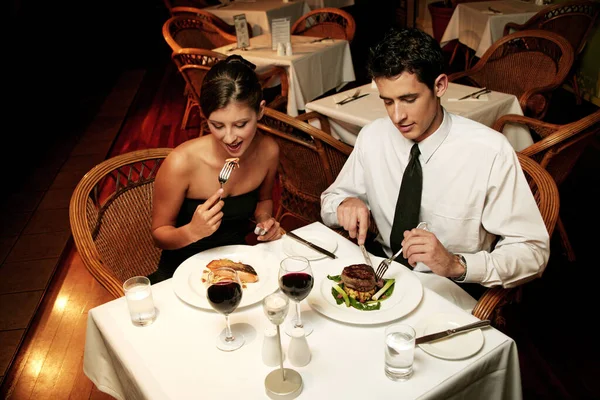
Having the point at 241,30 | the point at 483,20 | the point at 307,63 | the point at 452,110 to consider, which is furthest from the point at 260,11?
the point at 452,110

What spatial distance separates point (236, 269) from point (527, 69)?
3.08 meters

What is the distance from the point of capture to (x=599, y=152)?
13.6ft

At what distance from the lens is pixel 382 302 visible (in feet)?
4.50

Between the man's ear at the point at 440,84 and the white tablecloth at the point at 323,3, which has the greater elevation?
the man's ear at the point at 440,84

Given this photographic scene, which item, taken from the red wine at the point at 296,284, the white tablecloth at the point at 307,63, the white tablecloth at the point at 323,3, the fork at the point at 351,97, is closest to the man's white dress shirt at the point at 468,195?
the red wine at the point at 296,284

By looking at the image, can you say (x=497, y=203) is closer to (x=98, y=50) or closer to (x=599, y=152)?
(x=599, y=152)

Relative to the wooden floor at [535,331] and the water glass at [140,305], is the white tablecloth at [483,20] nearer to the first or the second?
the wooden floor at [535,331]

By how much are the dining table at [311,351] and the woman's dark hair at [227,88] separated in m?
0.56

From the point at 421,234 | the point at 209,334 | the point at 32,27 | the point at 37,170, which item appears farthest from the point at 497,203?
the point at 32,27

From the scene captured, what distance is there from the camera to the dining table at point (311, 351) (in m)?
1.13

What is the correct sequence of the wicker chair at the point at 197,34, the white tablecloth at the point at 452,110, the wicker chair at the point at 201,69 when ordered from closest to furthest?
1. the white tablecloth at the point at 452,110
2. the wicker chair at the point at 201,69
3. the wicker chair at the point at 197,34

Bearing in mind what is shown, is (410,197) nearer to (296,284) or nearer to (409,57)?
(409,57)

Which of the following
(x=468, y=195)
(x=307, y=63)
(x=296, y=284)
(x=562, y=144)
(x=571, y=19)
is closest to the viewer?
(x=296, y=284)

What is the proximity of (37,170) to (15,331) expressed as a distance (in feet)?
6.69
